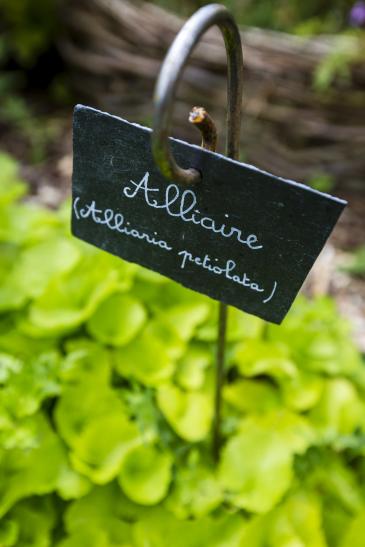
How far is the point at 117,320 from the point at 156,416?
0.21 metres

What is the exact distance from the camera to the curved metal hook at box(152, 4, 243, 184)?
0.44 m

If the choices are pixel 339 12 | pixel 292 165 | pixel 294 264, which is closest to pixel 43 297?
pixel 294 264

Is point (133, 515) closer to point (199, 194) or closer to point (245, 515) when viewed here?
point (245, 515)

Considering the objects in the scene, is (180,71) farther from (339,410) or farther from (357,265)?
(357,265)

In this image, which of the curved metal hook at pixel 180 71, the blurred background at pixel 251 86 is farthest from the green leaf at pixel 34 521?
the blurred background at pixel 251 86

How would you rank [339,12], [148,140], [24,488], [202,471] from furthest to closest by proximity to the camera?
1. [339,12]
2. [202,471]
3. [24,488]
4. [148,140]

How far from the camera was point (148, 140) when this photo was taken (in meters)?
0.54

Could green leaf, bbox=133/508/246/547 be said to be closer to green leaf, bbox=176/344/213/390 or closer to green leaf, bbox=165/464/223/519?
green leaf, bbox=165/464/223/519

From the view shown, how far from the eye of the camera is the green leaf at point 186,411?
0.89 meters

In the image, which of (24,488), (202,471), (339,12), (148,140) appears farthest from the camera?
(339,12)

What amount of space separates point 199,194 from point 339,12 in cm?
154

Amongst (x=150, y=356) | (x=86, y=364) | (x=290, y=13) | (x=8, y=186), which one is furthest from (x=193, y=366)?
(x=290, y=13)

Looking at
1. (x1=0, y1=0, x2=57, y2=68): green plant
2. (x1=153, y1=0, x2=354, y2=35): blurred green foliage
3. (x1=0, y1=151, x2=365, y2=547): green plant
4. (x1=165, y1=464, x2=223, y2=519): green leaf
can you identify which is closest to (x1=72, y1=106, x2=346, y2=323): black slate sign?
(x1=0, y1=151, x2=365, y2=547): green plant

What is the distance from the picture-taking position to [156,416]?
0.93 metres
